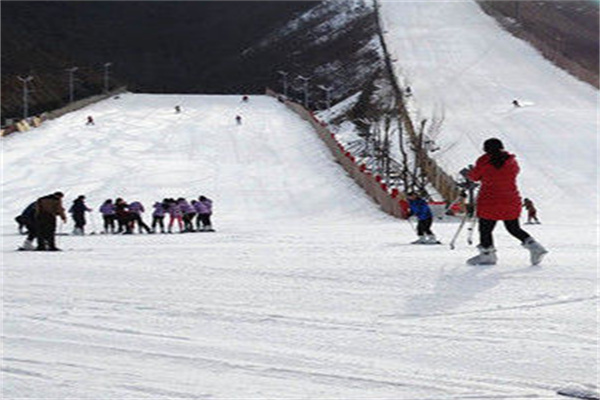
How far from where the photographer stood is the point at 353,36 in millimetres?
111375

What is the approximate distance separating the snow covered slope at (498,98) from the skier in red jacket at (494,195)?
2073 centimetres

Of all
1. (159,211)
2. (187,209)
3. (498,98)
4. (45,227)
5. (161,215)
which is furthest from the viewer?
(498,98)

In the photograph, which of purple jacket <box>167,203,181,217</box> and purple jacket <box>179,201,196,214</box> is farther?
purple jacket <box>167,203,181,217</box>

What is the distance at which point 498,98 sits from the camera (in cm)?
5859

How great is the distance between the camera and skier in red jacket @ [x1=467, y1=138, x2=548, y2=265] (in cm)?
900

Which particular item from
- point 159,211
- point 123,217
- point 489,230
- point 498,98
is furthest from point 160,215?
point 498,98

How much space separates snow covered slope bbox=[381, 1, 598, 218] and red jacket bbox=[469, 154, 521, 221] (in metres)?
20.7

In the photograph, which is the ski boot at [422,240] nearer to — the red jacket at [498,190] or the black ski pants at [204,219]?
the red jacket at [498,190]

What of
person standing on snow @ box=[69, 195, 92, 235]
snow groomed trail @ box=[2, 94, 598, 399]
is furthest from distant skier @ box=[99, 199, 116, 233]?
snow groomed trail @ box=[2, 94, 598, 399]

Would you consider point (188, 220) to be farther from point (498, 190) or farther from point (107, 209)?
point (498, 190)

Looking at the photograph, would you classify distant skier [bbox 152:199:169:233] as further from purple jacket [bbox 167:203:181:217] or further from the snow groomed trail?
the snow groomed trail

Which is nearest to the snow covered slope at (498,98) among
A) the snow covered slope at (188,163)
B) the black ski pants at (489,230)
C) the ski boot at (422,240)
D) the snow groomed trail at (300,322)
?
the snow covered slope at (188,163)

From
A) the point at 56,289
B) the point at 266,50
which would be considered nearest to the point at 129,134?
the point at 56,289

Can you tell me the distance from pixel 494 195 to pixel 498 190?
6cm
